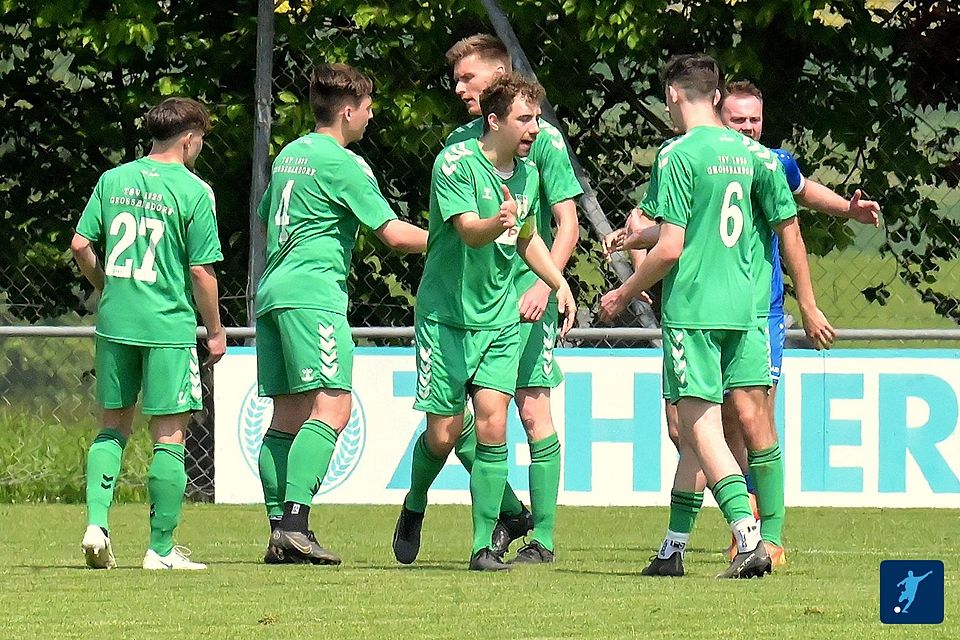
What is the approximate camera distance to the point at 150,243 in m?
7.23

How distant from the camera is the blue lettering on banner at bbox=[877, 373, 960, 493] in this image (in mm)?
10633

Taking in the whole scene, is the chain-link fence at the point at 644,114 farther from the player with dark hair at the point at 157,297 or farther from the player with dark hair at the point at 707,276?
the player with dark hair at the point at 707,276

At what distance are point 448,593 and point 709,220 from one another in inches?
64.9

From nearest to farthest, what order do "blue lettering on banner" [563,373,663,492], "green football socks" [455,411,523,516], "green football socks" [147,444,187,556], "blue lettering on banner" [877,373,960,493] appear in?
"green football socks" [147,444,187,556] < "green football socks" [455,411,523,516] < "blue lettering on banner" [877,373,960,493] < "blue lettering on banner" [563,373,663,492]

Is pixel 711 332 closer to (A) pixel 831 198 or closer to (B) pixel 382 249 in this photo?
(A) pixel 831 198

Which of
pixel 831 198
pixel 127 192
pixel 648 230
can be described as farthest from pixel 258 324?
pixel 831 198

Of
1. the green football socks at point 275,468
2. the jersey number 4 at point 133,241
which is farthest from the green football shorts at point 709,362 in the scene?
the jersey number 4 at point 133,241

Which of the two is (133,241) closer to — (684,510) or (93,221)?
(93,221)

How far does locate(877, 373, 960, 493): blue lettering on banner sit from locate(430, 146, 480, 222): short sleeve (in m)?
4.48

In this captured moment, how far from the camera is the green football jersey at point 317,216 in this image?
24.3 feet

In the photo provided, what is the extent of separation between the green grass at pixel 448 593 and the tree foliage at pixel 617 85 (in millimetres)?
2814

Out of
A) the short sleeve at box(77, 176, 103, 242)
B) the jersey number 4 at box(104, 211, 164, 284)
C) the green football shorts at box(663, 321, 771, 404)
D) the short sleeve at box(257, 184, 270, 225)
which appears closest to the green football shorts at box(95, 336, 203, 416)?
the jersey number 4 at box(104, 211, 164, 284)

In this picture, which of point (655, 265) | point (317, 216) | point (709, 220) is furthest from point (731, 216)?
point (317, 216)

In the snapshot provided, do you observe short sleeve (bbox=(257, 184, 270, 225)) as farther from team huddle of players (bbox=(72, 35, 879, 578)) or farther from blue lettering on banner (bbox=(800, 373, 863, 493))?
blue lettering on banner (bbox=(800, 373, 863, 493))
